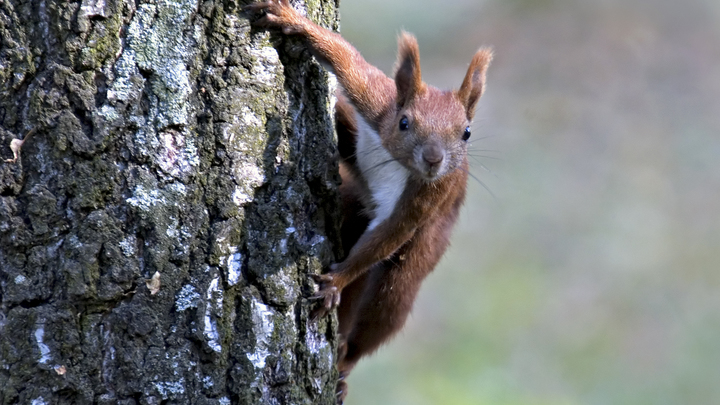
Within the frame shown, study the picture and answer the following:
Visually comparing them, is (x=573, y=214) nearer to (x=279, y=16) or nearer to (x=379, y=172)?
(x=379, y=172)

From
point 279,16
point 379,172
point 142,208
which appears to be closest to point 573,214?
point 379,172

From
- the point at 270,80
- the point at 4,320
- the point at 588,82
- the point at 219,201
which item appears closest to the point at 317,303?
the point at 219,201

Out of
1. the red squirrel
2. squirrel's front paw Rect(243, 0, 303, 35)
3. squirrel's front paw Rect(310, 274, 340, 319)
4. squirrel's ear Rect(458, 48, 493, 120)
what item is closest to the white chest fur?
the red squirrel

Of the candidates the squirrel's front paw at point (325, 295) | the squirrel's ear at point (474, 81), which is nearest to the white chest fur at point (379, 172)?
the squirrel's ear at point (474, 81)

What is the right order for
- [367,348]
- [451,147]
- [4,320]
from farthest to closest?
[367,348] < [451,147] < [4,320]

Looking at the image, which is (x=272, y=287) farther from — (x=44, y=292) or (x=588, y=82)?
(x=588, y=82)

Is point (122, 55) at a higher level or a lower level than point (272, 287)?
higher

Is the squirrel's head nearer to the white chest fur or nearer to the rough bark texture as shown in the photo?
the white chest fur
